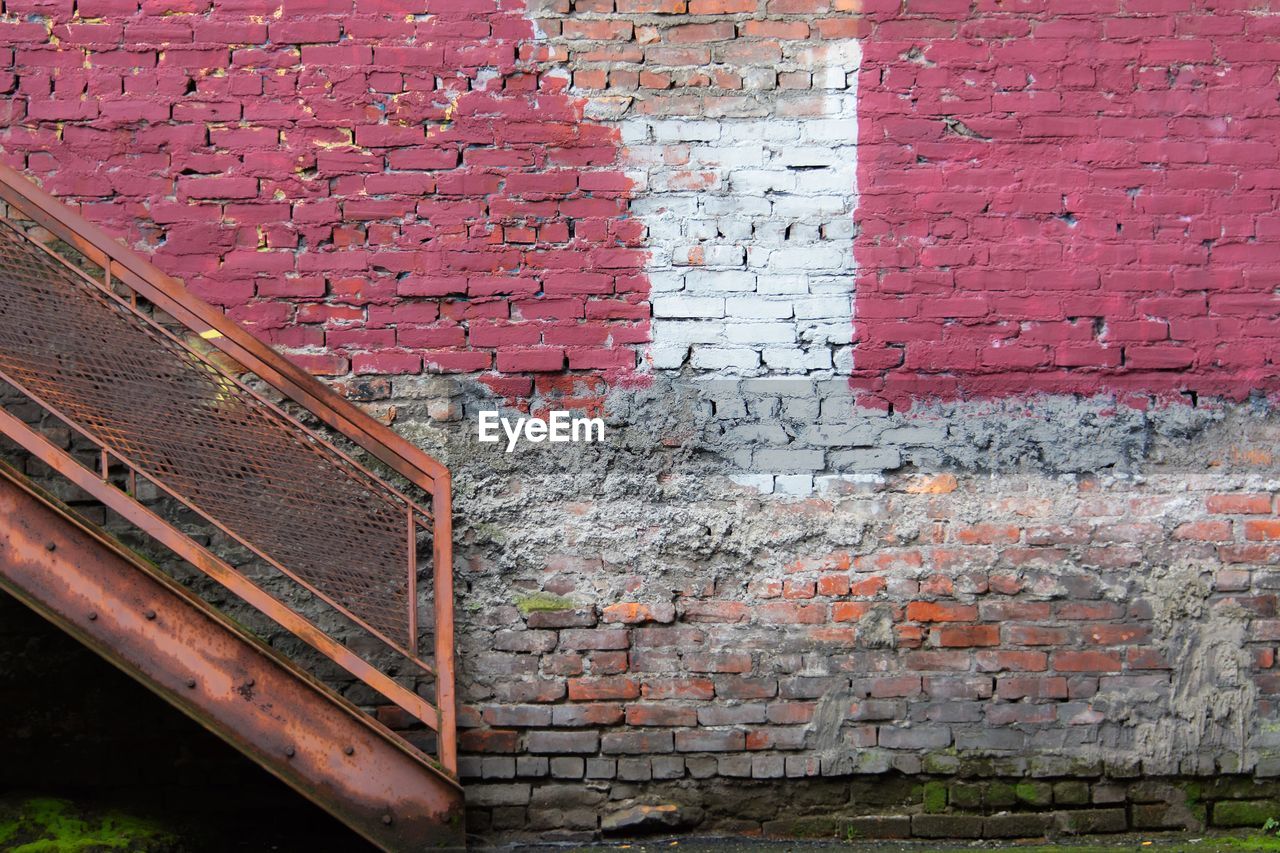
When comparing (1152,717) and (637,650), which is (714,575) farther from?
(1152,717)

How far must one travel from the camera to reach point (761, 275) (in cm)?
354

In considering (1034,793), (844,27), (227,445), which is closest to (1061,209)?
(844,27)

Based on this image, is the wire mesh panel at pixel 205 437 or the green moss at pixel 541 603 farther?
the green moss at pixel 541 603

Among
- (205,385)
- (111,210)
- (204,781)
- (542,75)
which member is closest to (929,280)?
(542,75)

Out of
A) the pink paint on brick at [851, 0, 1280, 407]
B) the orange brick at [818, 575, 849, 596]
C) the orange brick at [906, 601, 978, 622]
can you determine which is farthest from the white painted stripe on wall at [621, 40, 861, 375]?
the orange brick at [906, 601, 978, 622]

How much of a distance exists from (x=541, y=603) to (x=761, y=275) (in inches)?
54.1

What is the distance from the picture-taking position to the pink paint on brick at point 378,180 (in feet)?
11.5

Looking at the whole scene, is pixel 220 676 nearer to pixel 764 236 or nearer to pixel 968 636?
pixel 764 236

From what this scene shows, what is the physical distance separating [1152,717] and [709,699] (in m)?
1.52

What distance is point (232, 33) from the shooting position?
139 inches

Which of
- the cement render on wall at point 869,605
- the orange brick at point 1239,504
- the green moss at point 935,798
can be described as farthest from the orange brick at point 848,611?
the orange brick at point 1239,504

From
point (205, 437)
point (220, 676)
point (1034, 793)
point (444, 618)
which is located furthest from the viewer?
point (1034, 793)

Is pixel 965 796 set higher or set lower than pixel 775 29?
lower

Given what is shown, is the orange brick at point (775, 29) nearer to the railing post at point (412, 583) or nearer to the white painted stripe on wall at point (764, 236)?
the white painted stripe on wall at point (764, 236)
